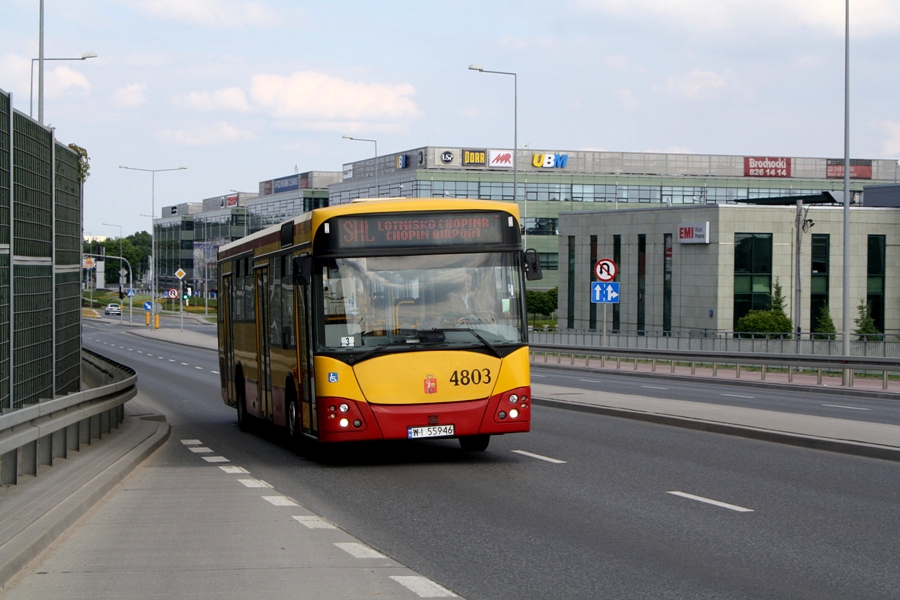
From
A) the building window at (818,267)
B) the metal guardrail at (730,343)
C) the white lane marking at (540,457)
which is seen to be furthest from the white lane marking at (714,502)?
the building window at (818,267)

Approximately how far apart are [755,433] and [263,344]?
6.91 metres

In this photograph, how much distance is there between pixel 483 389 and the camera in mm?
13875

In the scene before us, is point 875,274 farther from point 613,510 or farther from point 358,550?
point 358,550

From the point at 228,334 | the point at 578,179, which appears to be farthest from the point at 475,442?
the point at 578,179

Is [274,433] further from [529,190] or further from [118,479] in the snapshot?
[529,190]

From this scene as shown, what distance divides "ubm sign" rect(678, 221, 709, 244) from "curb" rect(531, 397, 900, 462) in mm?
46603

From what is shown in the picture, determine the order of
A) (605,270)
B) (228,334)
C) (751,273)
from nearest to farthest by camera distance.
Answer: (228,334)
(605,270)
(751,273)

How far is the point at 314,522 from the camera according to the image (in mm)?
9914

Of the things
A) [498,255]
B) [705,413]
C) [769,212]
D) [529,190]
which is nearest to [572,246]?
[769,212]

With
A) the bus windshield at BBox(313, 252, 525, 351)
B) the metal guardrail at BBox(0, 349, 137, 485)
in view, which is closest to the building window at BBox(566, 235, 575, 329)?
the metal guardrail at BBox(0, 349, 137, 485)

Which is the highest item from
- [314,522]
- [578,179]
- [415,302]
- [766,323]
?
[578,179]

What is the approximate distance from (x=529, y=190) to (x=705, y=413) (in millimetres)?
95036

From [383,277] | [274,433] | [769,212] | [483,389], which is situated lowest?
[274,433]

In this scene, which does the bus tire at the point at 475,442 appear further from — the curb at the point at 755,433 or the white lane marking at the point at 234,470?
the curb at the point at 755,433
